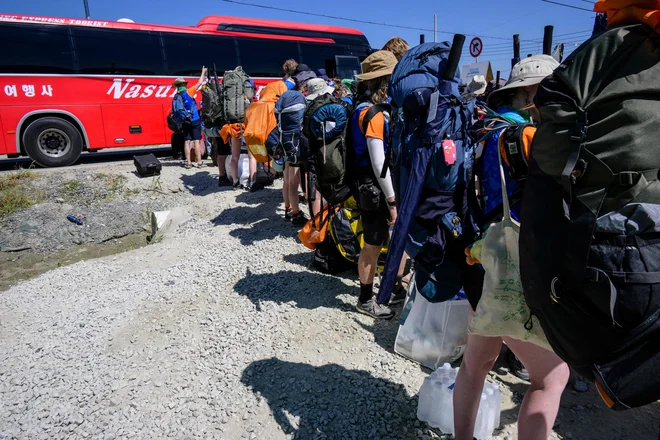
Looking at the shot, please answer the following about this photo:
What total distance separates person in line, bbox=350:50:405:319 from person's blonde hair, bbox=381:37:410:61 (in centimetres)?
Answer: 22

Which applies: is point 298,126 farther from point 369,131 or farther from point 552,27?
point 552,27

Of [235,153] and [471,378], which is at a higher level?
[235,153]

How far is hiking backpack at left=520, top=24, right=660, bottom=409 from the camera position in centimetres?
102

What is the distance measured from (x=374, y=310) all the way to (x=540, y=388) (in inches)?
76.5

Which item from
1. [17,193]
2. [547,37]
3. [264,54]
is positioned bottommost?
[17,193]

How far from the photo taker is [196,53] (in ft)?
37.9

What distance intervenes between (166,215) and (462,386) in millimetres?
5826

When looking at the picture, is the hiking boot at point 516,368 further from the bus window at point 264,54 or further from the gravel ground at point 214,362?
the bus window at point 264,54

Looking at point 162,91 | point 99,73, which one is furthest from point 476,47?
point 99,73

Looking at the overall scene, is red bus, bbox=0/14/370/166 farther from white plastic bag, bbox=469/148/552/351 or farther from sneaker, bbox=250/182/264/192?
white plastic bag, bbox=469/148/552/351

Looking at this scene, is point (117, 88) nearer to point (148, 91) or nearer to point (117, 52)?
point (148, 91)

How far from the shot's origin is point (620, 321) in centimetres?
104

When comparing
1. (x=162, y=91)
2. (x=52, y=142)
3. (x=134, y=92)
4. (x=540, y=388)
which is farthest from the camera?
(x=162, y=91)

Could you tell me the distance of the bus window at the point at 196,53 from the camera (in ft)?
36.8
